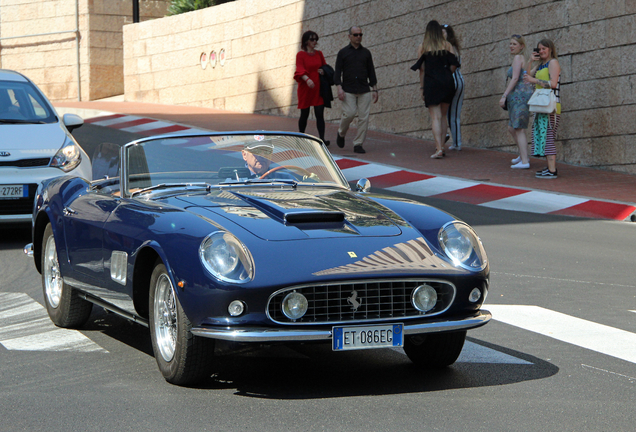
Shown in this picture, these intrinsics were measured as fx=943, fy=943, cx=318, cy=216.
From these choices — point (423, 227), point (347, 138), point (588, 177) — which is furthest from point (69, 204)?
point (347, 138)

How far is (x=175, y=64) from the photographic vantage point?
25500 millimetres

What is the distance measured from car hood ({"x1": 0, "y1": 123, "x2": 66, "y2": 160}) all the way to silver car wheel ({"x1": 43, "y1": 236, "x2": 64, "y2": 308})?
9.48 feet

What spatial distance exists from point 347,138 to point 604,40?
5322mm

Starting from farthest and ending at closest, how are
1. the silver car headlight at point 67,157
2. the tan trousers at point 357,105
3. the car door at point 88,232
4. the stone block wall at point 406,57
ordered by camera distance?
the tan trousers at point 357,105 → the stone block wall at point 406,57 → the silver car headlight at point 67,157 → the car door at point 88,232

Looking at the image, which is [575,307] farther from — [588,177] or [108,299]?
[588,177]

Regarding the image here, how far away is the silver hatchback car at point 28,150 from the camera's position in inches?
340

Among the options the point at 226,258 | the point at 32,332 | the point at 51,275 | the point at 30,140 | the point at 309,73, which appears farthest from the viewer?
the point at 309,73

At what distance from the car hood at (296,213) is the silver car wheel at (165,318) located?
0.39 metres

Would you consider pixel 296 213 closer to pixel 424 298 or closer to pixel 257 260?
pixel 257 260

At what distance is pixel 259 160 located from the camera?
5.51 meters

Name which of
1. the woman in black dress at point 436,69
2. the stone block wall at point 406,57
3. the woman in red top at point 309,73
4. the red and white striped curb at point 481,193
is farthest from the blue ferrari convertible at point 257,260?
the woman in red top at point 309,73

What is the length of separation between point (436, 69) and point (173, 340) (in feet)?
35.0

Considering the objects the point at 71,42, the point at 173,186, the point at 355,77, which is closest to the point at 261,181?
the point at 173,186

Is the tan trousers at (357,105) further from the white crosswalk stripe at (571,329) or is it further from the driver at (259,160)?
the driver at (259,160)
